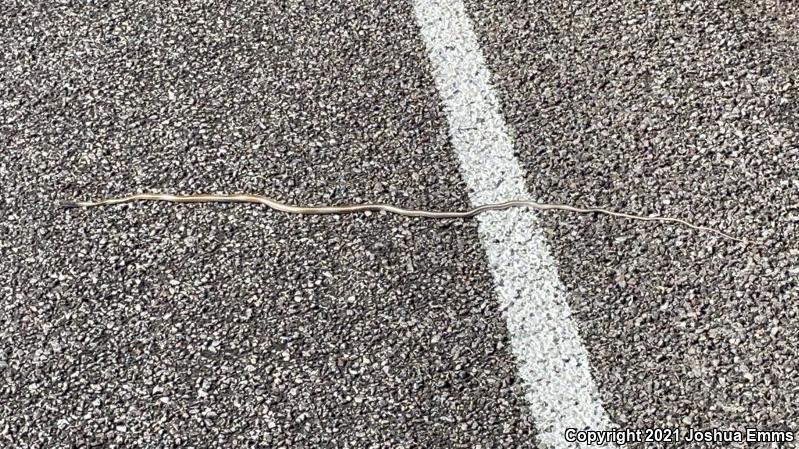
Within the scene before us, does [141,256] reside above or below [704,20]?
below

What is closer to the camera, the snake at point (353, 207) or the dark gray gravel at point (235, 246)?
the dark gray gravel at point (235, 246)

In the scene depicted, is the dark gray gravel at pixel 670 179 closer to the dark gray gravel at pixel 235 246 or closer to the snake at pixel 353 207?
the snake at pixel 353 207

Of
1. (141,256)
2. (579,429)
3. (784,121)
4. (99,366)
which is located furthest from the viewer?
(784,121)

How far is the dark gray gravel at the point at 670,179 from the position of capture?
8.29 feet

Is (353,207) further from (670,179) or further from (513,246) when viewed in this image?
(670,179)

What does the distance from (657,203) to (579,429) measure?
2.49 ft

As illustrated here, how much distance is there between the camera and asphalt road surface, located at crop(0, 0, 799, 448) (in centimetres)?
252

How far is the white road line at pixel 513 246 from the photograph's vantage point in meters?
2.50

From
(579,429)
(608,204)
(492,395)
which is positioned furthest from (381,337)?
(608,204)

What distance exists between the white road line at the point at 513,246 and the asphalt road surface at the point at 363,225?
31 mm

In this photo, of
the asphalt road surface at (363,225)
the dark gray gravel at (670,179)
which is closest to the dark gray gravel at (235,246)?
the asphalt road surface at (363,225)

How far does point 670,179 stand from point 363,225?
83cm

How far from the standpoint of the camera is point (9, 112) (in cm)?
335

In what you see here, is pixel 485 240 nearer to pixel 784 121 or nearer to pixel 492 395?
pixel 492 395
